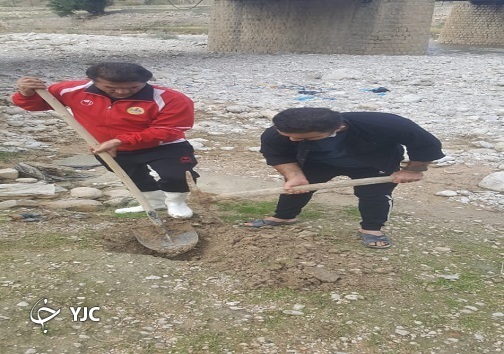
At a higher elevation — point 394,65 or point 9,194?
point 9,194

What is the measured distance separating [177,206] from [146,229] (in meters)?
0.41

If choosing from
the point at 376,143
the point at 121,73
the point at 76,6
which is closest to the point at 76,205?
the point at 121,73

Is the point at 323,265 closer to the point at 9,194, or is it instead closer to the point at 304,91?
the point at 9,194

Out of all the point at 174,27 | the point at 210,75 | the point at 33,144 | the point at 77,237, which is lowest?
the point at 174,27

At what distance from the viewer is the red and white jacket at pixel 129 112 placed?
463 centimetres

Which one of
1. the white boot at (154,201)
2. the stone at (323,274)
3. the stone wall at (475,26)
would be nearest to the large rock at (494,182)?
the stone at (323,274)

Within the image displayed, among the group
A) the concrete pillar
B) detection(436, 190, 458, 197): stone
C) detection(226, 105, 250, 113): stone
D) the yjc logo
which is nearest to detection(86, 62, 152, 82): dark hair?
the yjc logo

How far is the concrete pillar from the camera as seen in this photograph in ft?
76.5

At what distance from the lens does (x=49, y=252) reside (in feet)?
13.7

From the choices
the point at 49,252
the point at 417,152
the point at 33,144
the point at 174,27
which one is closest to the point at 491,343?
the point at 417,152

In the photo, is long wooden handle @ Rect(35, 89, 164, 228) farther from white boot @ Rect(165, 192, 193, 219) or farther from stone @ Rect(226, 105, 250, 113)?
stone @ Rect(226, 105, 250, 113)

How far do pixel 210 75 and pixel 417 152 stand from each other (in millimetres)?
12129

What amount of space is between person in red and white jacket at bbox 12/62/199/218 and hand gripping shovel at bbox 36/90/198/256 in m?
0.09

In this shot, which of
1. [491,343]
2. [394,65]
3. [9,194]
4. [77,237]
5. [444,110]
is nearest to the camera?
[491,343]
